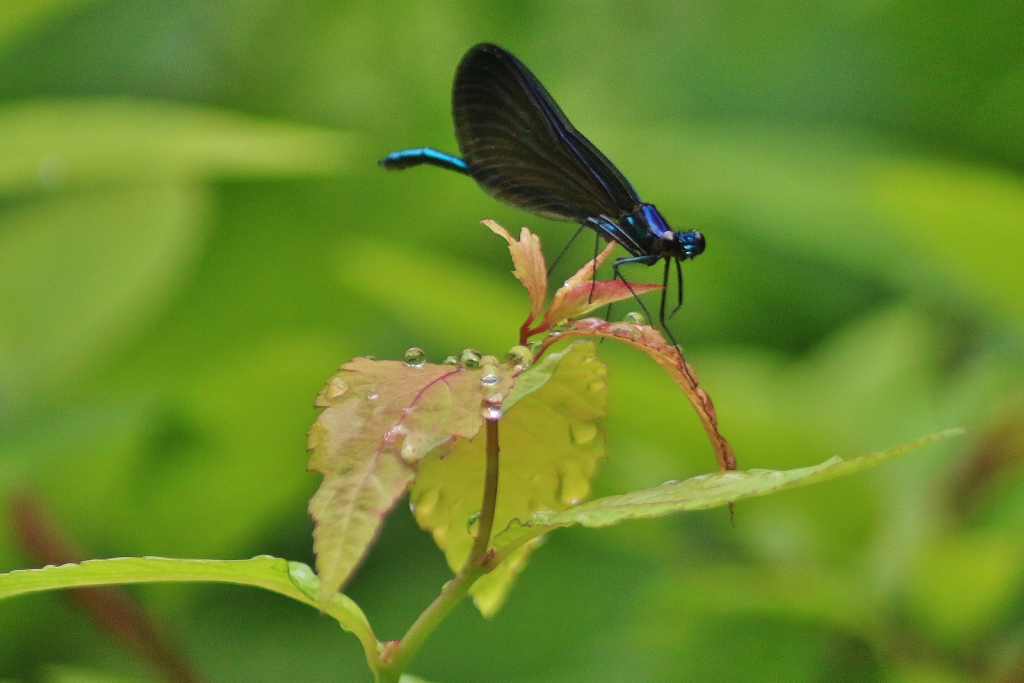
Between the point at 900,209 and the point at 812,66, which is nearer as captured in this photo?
the point at 900,209

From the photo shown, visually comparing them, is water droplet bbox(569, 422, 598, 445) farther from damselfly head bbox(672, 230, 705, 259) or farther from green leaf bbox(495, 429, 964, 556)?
damselfly head bbox(672, 230, 705, 259)

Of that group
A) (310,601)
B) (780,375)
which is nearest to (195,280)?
(780,375)

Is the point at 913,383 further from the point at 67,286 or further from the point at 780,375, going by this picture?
the point at 67,286

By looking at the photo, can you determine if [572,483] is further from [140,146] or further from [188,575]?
[140,146]

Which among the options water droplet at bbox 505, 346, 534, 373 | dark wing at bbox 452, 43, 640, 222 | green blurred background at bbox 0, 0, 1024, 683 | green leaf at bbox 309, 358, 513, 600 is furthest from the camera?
green blurred background at bbox 0, 0, 1024, 683

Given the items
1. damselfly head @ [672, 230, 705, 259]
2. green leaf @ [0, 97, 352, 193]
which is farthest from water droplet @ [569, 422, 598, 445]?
green leaf @ [0, 97, 352, 193]

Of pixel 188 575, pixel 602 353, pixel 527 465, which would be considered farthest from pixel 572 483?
pixel 602 353
